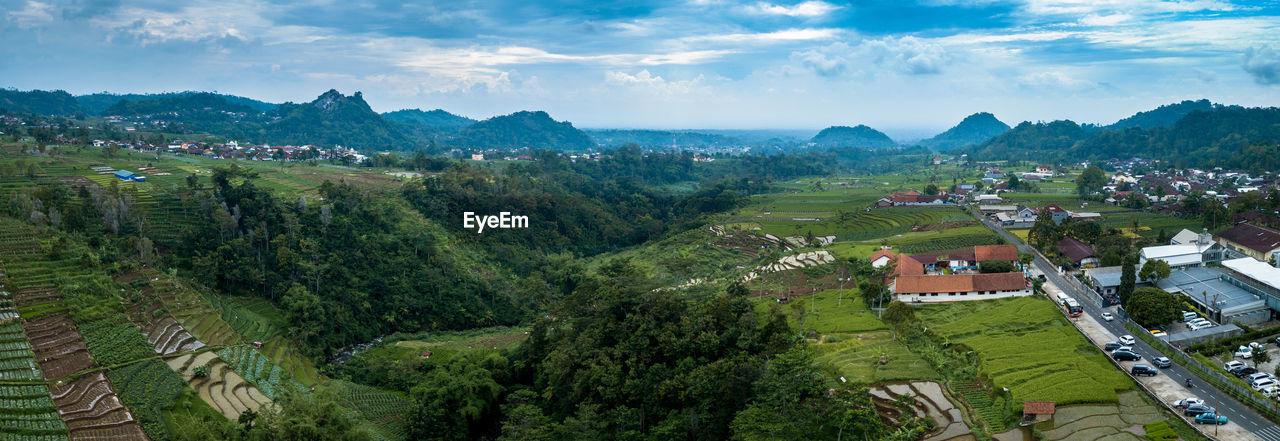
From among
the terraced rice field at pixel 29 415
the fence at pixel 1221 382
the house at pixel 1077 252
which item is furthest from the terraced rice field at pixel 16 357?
the house at pixel 1077 252

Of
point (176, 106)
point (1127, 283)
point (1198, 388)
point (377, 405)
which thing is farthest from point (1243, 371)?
point (176, 106)

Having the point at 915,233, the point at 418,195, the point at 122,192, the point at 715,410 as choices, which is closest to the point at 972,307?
the point at 715,410

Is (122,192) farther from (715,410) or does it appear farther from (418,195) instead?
(715,410)

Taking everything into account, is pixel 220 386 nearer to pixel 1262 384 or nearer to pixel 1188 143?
pixel 1262 384

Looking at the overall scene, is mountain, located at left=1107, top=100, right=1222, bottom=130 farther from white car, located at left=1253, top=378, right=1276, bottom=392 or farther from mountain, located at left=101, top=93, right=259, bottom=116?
mountain, located at left=101, top=93, right=259, bottom=116

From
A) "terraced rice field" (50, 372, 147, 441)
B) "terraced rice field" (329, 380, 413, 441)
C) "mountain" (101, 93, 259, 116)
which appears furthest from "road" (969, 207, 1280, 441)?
"mountain" (101, 93, 259, 116)

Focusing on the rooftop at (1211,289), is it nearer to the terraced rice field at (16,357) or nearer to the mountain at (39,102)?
the terraced rice field at (16,357)
